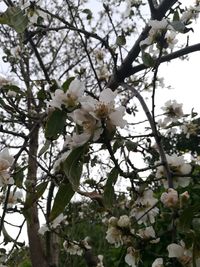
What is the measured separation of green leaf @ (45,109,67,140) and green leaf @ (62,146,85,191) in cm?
7

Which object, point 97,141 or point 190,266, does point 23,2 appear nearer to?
point 97,141

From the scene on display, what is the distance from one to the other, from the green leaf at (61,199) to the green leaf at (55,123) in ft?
0.33

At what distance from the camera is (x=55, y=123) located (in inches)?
34.6

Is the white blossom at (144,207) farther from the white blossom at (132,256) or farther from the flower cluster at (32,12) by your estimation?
the flower cluster at (32,12)

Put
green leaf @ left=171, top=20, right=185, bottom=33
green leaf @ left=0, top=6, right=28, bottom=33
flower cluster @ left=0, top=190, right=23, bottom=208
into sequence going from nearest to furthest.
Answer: green leaf @ left=171, top=20, right=185, bottom=33, green leaf @ left=0, top=6, right=28, bottom=33, flower cluster @ left=0, top=190, right=23, bottom=208

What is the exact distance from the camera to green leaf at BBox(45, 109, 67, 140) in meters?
0.87

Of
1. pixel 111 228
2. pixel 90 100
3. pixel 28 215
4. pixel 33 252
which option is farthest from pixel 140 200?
pixel 33 252

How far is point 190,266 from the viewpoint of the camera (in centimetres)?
89

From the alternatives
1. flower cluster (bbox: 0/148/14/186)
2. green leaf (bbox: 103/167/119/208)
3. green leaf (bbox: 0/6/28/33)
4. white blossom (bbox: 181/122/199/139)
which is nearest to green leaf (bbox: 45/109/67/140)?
green leaf (bbox: 103/167/119/208)

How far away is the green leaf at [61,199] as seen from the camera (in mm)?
836

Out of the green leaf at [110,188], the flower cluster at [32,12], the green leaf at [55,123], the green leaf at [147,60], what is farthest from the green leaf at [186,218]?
the flower cluster at [32,12]

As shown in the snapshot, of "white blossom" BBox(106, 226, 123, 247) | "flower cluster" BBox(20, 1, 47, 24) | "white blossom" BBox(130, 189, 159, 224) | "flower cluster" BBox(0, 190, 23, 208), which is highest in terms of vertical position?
"flower cluster" BBox(20, 1, 47, 24)

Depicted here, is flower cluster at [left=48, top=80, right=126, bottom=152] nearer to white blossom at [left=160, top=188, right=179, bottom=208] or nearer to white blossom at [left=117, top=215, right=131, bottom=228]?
white blossom at [left=160, top=188, right=179, bottom=208]

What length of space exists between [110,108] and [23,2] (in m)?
1.05
